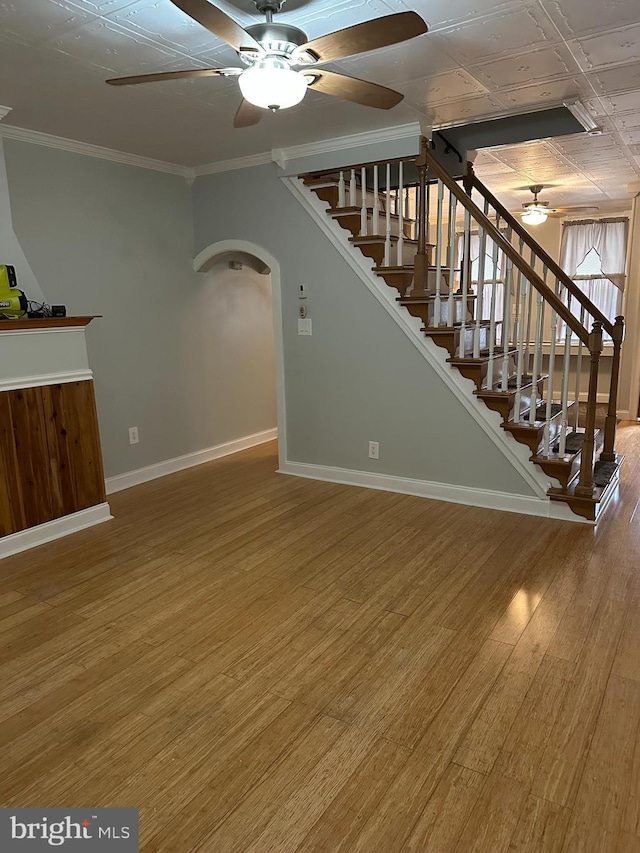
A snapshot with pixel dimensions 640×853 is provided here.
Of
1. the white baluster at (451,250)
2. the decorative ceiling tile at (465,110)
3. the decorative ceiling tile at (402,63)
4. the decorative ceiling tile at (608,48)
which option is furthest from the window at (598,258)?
Result: the decorative ceiling tile at (402,63)

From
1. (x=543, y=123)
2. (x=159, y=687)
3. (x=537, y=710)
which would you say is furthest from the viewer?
(x=543, y=123)

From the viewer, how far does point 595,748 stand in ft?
5.99

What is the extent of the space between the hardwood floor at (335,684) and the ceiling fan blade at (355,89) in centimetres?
217

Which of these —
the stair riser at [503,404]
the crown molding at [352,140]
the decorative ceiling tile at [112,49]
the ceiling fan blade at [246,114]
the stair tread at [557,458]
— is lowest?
the stair tread at [557,458]

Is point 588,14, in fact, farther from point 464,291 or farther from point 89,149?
point 89,149

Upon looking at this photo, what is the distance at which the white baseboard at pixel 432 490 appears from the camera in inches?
148

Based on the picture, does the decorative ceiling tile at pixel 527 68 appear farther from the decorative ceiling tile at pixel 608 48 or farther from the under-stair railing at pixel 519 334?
the under-stair railing at pixel 519 334

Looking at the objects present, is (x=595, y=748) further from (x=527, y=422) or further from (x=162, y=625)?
(x=527, y=422)

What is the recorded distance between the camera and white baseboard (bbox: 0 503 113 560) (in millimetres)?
3330

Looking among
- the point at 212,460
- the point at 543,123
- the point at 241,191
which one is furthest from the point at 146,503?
the point at 543,123

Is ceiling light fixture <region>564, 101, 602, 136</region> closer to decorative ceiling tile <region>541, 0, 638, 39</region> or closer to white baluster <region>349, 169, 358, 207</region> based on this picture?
decorative ceiling tile <region>541, 0, 638, 39</region>

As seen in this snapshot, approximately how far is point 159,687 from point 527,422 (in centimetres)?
273

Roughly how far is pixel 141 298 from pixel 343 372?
1693mm

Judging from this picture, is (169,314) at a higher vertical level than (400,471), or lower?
higher
